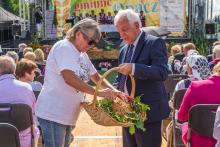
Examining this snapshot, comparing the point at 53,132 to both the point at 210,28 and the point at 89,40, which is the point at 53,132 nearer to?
the point at 89,40

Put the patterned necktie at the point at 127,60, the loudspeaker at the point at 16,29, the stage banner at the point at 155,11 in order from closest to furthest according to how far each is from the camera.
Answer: the patterned necktie at the point at 127,60
the stage banner at the point at 155,11
the loudspeaker at the point at 16,29

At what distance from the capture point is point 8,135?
3006 millimetres

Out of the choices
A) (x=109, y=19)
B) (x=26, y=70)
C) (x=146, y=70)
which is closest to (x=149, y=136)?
(x=146, y=70)

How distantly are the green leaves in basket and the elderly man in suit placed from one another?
0.16 m

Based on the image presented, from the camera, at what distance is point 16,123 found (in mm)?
3633

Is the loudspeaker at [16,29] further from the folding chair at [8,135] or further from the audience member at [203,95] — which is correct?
the folding chair at [8,135]

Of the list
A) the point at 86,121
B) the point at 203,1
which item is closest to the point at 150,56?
the point at 86,121

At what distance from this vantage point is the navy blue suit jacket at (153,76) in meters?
3.43

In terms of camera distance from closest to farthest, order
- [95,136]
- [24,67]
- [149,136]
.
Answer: [149,136] < [24,67] < [95,136]

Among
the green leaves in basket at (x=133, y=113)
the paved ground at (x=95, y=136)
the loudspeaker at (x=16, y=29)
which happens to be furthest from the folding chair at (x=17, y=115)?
the loudspeaker at (x=16, y=29)

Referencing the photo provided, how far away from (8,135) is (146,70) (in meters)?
1.09

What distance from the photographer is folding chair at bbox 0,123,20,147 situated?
2.97 m

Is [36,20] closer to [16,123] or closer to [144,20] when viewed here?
[144,20]

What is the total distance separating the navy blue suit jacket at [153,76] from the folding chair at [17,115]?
84 centimetres
